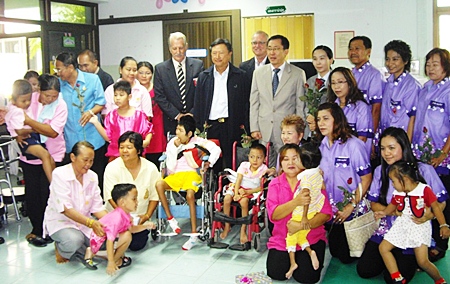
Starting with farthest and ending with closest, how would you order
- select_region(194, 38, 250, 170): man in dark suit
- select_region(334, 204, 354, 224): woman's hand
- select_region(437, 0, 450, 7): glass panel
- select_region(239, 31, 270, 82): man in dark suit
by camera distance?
select_region(437, 0, 450, 7): glass panel
select_region(239, 31, 270, 82): man in dark suit
select_region(194, 38, 250, 170): man in dark suit
select_region(334, 204, 354, 224): woman's hand

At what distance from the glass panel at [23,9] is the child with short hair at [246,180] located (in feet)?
16.3

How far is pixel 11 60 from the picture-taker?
7.84m

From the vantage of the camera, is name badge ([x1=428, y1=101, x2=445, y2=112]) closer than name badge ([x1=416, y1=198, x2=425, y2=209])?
No

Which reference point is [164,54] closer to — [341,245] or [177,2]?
[177,2]

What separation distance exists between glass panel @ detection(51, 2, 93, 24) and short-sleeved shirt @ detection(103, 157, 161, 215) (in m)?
4.81

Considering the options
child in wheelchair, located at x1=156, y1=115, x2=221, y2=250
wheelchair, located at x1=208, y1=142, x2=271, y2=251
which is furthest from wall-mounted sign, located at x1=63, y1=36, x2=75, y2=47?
wheelchair, located at x1=208, y1=142, x2=271, y2=251

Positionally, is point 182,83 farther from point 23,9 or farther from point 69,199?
point 23,9

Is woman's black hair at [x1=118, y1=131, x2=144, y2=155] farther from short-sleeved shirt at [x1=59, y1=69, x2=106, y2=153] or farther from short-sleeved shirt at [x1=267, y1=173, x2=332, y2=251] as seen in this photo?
short-sleeved shirt at [x1=267, y1=173, x2=332, y2=251]

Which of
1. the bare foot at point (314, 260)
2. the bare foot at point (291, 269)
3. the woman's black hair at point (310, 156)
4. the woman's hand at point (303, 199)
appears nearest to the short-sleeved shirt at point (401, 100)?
the woman's black hair at point (310, 156)

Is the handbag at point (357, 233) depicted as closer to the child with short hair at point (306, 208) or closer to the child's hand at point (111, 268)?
the child with short hair at point (306, 208)

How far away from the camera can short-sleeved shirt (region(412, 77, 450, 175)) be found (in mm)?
4074

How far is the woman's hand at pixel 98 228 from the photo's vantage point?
12.4 feet

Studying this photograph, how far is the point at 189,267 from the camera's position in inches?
153

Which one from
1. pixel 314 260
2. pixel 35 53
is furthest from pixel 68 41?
pixel 314 260
